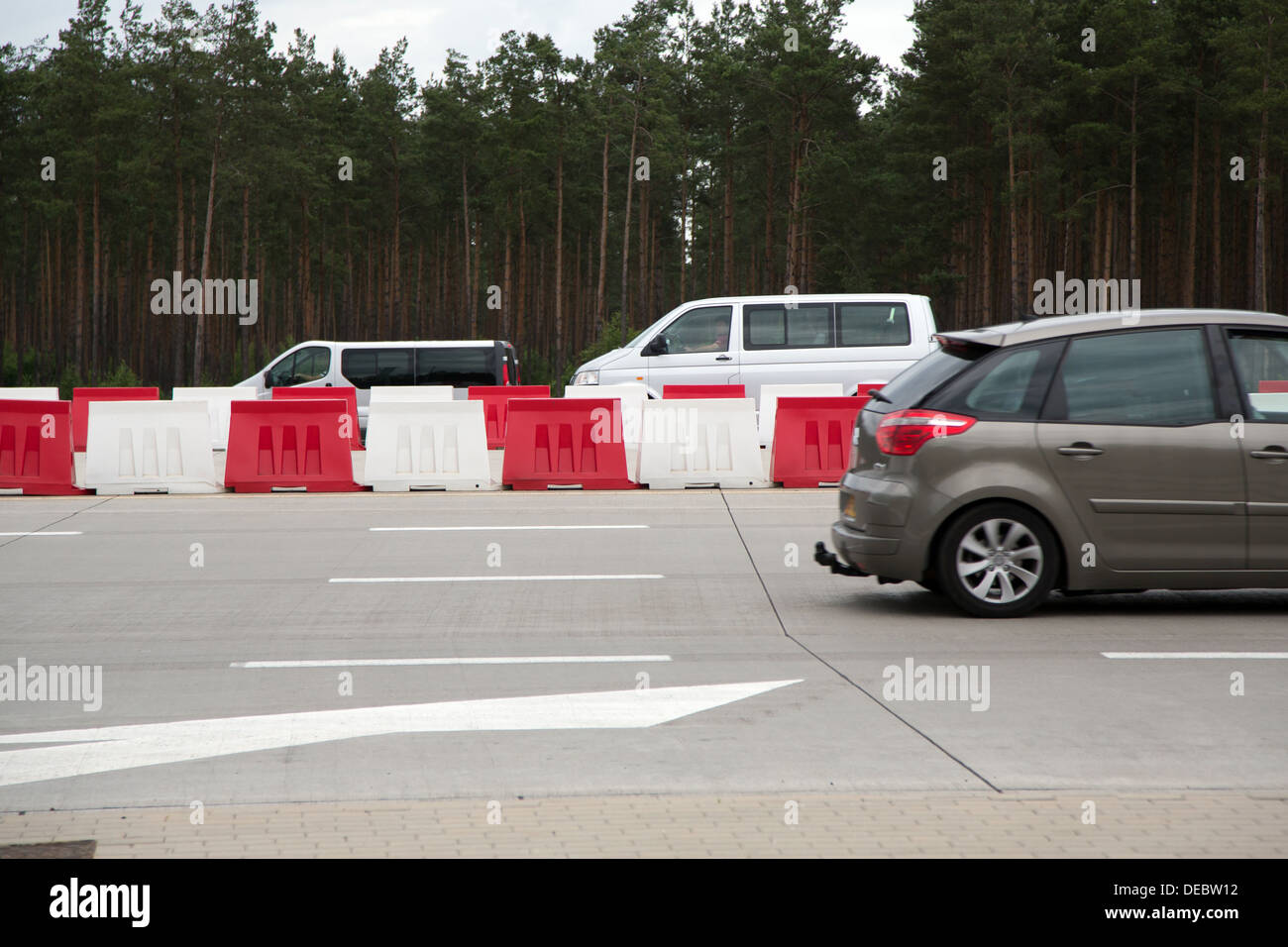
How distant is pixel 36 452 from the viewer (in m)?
16.3

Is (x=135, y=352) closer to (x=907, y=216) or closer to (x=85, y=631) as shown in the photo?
(x=907, y=216)

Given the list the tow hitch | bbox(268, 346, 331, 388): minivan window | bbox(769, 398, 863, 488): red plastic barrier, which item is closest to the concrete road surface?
the tow hitch

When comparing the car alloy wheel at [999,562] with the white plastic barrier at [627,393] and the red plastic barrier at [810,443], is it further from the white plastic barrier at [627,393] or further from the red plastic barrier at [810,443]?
the white plastic barrier at [627,393]

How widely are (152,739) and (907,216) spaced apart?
69.5 meters

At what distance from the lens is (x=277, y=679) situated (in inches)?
279

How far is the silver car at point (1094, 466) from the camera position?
27.1 ft

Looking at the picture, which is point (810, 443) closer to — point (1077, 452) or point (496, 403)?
point (496, 403)

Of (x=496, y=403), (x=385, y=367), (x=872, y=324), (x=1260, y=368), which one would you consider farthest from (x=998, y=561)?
(x=385, y=367)

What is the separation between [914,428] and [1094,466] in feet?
3.48

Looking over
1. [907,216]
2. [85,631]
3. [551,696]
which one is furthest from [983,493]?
[907,216]

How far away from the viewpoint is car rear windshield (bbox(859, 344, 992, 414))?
858 centimetres

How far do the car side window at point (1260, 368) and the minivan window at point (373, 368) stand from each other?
20220 mm

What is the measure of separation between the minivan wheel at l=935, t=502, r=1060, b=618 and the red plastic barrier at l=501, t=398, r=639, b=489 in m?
8.01

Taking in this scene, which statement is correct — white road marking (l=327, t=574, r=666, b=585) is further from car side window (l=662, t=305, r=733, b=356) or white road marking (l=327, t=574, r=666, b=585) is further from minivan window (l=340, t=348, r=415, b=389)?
minivan window (l=340, t=348, r=415, b=389)
